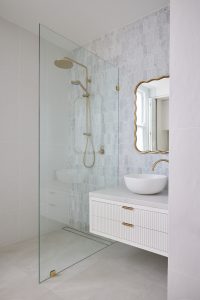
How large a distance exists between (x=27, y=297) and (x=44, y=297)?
0.42 feet

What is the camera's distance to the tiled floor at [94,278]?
179cm

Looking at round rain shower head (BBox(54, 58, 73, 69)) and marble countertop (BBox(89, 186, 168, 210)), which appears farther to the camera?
round rain shower head (BBox(54, 58, 73, 69))

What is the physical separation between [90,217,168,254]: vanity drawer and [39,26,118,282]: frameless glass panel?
0.19 meters

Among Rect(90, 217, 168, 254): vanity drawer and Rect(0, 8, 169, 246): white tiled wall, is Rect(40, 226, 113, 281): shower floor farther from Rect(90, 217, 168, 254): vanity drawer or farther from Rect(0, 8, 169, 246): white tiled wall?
Rect(0, 8, 169, 246): white tiled wall

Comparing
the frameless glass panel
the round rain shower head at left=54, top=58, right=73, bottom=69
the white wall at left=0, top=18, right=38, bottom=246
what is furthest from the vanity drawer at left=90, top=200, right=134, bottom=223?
the round rain shower head at left=54, top=58, right=73, bottom=69

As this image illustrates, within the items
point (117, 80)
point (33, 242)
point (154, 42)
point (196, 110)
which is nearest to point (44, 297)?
point (33, 242)

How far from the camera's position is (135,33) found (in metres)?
2.62

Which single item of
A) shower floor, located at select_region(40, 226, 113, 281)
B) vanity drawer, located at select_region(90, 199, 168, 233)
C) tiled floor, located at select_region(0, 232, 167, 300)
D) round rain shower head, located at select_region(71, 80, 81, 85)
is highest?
round rain shower head, located at select_region(71, 80, 81, 85)

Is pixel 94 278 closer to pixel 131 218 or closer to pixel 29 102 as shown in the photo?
pixel 131 218

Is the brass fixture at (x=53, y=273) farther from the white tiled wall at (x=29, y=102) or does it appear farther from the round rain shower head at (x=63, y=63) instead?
the round rain shower head at (x=63, y=63)

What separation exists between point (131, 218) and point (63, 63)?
1474mm

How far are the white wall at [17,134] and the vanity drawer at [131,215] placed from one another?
1.04 m

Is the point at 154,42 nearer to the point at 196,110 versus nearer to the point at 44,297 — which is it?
the point at 196,110

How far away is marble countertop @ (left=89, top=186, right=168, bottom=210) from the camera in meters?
1.86
